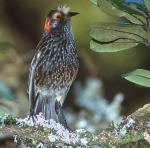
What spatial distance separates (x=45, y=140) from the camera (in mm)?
3295

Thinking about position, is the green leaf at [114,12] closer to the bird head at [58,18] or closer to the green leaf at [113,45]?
the green leaf at [113,45]

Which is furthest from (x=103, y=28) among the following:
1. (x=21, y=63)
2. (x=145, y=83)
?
(x=21, y=63)

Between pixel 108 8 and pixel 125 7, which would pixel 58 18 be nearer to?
pixel 108 8

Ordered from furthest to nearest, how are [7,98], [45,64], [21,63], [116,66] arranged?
[116,66] → [21,63] → [7,98] → [45,64]

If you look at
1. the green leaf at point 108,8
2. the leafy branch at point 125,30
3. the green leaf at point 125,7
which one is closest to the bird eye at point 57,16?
the leafy branch at point 125,30

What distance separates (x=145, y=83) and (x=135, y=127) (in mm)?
240

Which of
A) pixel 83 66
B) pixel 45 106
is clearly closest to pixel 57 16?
pixel 45 106

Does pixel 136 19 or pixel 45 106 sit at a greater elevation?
pixel 136 19

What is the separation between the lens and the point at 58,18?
4609mm

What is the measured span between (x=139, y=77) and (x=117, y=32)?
0.33 meters

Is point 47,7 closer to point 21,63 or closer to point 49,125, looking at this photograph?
point 21,63

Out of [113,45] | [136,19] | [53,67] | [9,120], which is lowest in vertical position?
[9,120]

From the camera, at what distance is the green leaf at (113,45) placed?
3506mm

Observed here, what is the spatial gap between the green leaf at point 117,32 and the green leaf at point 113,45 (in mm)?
24
